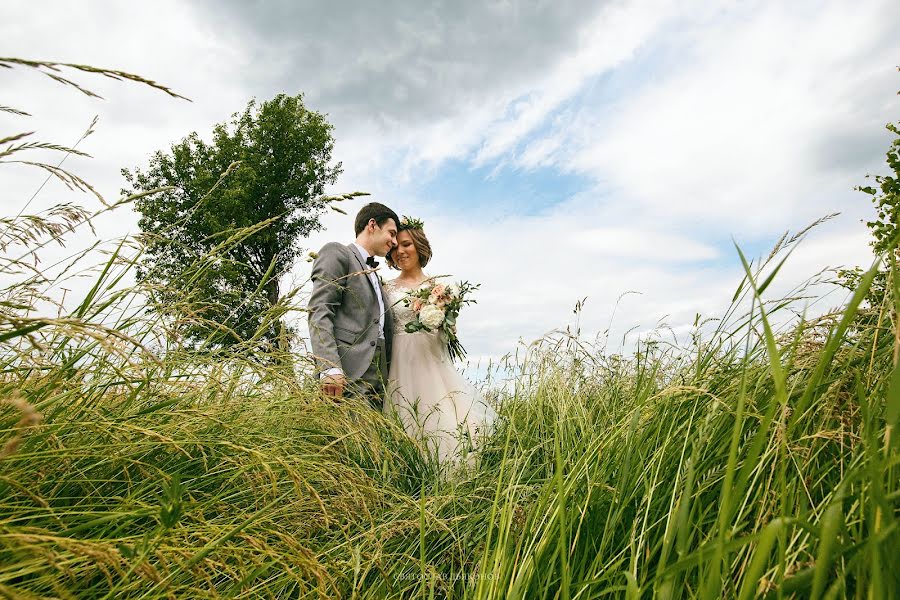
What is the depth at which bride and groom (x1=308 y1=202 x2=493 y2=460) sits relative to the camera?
4.19 metres

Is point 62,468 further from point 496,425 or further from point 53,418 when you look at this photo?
point 496,425

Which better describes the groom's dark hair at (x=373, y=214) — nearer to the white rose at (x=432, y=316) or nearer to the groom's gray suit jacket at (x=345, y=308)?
the groom's gray suit jacket at (x=345, y=308)

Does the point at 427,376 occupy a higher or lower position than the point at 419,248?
lower

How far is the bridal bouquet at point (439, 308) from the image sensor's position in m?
5.17

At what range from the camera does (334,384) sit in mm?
2791

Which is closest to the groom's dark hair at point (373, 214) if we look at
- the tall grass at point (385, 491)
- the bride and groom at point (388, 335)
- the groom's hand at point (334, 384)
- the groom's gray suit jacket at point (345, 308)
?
the bride and groom at point (388, 335)

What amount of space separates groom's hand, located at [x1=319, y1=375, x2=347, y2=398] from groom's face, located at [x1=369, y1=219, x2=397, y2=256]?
2120 millimetres

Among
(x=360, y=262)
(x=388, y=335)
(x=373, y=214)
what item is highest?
(x=373, y=214)

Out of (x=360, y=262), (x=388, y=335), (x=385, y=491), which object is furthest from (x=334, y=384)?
(x=388, y=335)

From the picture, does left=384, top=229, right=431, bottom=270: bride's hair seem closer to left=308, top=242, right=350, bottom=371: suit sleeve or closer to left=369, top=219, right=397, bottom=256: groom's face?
left=369, top=219, right=397, bottom=256: groom's face

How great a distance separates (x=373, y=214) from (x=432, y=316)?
1.22 meters

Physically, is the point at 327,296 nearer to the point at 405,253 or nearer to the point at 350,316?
→ the point at 350,316

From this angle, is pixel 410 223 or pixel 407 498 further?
pixel 410 223

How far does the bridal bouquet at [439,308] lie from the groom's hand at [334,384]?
5.41 ft
